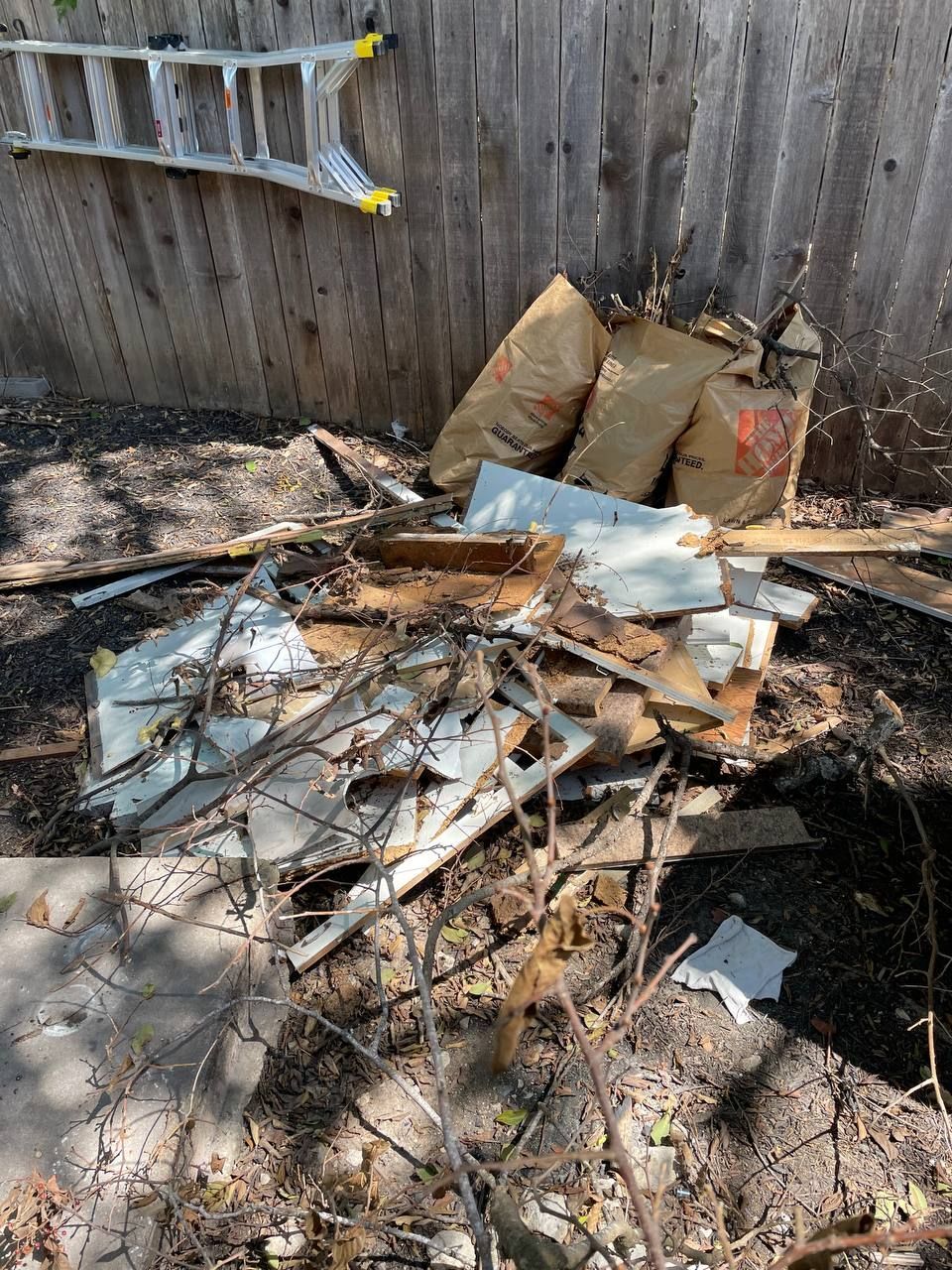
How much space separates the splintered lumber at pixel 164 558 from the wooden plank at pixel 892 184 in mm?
2084

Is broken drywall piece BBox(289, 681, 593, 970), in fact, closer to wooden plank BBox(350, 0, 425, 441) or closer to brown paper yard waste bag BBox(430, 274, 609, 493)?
brown paper yard waste bag BBox(430, 274, 609, 493)

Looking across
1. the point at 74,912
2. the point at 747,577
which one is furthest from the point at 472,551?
the point at 74,912

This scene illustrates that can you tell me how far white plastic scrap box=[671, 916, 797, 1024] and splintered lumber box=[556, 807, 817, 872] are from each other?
231 millimetres

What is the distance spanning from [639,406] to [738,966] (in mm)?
2210

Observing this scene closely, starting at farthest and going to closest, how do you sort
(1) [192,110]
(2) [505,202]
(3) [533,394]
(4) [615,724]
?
1. (1) [192,110]
2. (2) [505,202]
3. (3) [533,394]
4. (4) [615,724]

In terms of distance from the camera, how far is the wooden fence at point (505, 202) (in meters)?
3.41

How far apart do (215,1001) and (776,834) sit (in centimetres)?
153

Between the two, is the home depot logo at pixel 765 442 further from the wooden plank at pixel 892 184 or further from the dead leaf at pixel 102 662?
A: the dead leaf at pixel 102 662

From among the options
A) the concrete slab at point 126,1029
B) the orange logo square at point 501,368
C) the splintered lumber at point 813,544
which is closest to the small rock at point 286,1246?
the concrete slab at point 126,1029

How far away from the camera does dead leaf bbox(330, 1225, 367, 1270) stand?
155 centimetres

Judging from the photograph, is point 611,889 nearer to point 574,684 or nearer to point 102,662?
point 574,684

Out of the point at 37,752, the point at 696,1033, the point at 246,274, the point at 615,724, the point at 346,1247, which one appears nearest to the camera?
the point at 346,1247

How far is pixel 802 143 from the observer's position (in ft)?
11.4

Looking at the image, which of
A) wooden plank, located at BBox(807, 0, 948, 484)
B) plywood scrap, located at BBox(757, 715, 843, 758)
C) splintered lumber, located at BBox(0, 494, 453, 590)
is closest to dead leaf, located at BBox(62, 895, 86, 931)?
splintered lumber, located at BBox(0, 494, 453, 590)
